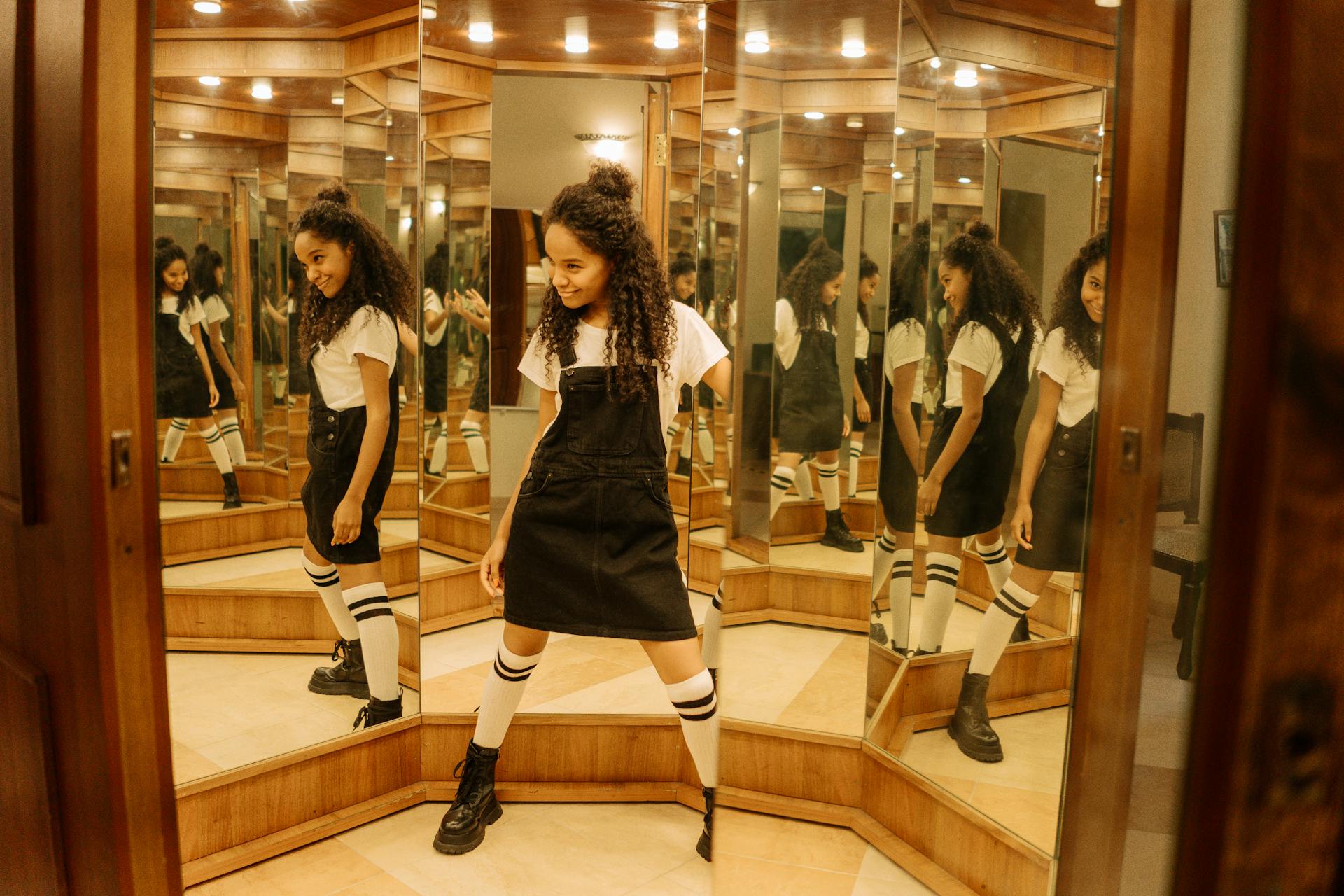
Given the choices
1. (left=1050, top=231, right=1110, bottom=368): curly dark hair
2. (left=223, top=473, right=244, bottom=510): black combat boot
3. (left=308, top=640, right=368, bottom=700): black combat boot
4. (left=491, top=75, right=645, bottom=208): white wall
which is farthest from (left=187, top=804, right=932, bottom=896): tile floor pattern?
(left=491, top=75, right=645, bottom=208): white wall

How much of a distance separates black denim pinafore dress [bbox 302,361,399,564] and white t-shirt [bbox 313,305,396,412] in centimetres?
2

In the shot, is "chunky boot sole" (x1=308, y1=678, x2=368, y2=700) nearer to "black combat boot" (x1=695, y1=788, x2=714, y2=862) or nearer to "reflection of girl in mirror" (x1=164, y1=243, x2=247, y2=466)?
"reflection of girl in mirror" (x1=164, y1=243, x2=247, y2=466)

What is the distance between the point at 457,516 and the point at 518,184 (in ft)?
3.28

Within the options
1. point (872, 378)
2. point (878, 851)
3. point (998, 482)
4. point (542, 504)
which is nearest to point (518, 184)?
point (542, 504)

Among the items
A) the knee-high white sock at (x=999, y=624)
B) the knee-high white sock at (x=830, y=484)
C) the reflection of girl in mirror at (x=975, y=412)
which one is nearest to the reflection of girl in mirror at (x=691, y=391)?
the knee-high white sock at (x=830, y=484)

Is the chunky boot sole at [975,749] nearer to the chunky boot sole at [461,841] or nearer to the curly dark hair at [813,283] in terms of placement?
the curly dark hair at [813,283]

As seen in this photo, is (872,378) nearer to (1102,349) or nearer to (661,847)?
(661,847)

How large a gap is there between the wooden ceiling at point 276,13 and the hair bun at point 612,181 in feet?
2.21

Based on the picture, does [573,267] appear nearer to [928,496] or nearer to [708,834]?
[928,496]

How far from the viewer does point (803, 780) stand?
2.30 meters

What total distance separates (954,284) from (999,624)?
2.46 feet

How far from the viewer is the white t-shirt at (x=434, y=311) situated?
2453 millimetres

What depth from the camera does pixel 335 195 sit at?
222cm

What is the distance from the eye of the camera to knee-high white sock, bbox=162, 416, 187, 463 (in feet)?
6.73
